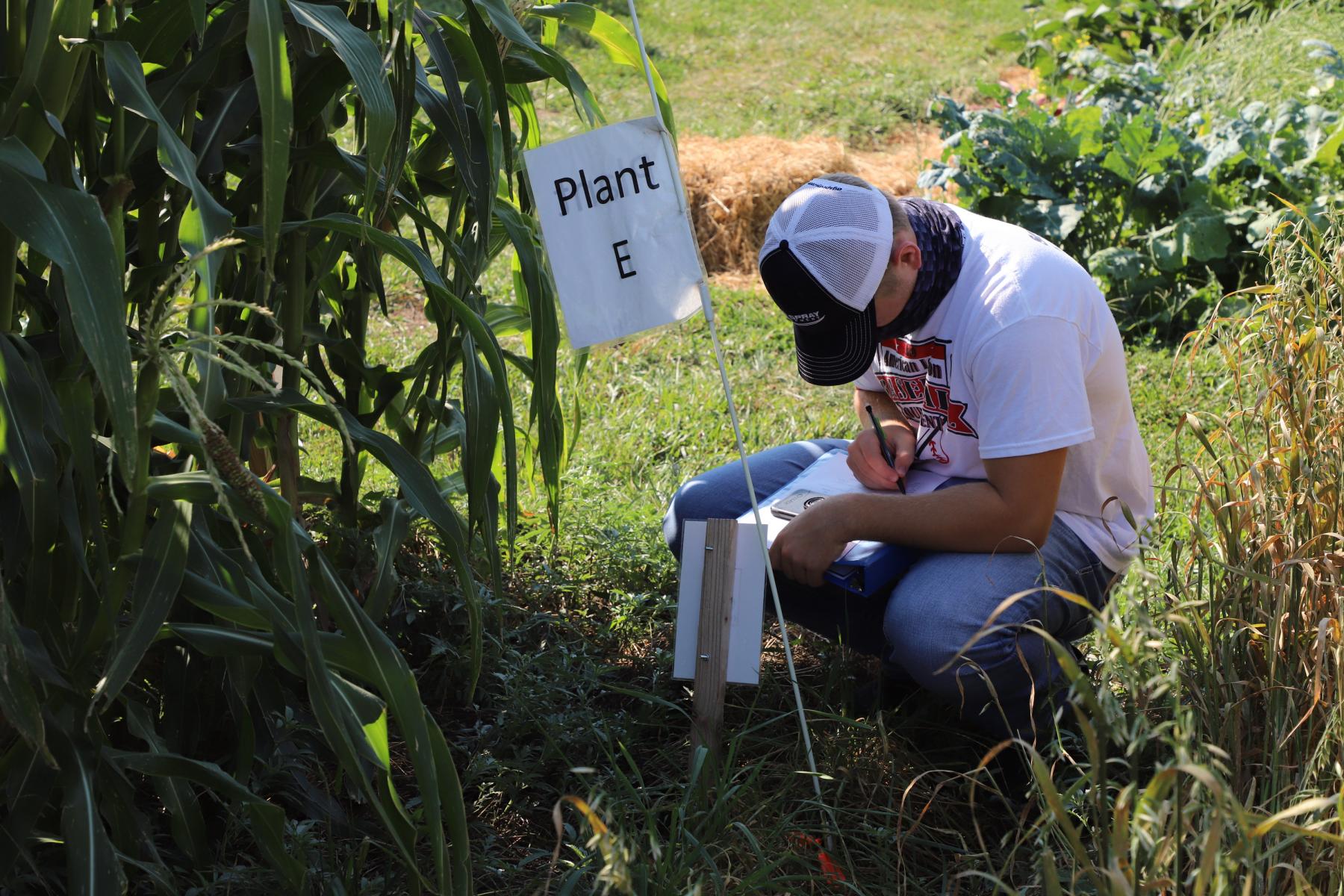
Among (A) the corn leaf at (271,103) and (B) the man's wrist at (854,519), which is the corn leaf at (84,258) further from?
(B) the man's wrist at (854,519)

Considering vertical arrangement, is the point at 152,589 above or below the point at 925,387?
above

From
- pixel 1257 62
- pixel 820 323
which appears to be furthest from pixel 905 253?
pixel 1257 62

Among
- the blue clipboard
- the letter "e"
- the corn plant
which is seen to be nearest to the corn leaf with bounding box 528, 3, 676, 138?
the corn plant

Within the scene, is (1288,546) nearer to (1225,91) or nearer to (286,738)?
(286,738)

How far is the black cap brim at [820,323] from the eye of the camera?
204 cm

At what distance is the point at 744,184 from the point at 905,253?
10.6 ft

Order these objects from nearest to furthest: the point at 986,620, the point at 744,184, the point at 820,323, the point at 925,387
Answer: the point at 986,620 → the point at 820,323 → the point at 925,387 → the point at 744,184

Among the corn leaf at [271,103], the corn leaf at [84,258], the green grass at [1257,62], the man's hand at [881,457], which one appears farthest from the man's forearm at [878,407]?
the green grass at [1257,62]

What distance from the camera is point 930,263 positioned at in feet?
6.76

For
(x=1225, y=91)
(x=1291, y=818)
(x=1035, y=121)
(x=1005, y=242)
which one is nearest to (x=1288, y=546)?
(x=1291, y=818)

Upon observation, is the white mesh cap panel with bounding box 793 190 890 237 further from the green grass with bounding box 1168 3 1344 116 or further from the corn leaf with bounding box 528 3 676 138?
the green grass with bounding box 1168 3 1344 116

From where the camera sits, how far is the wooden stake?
200 centimetres

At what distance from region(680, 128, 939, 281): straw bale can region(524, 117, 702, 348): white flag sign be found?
2920 millimetres

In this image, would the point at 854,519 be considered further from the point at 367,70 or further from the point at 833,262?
the point at 367,70
